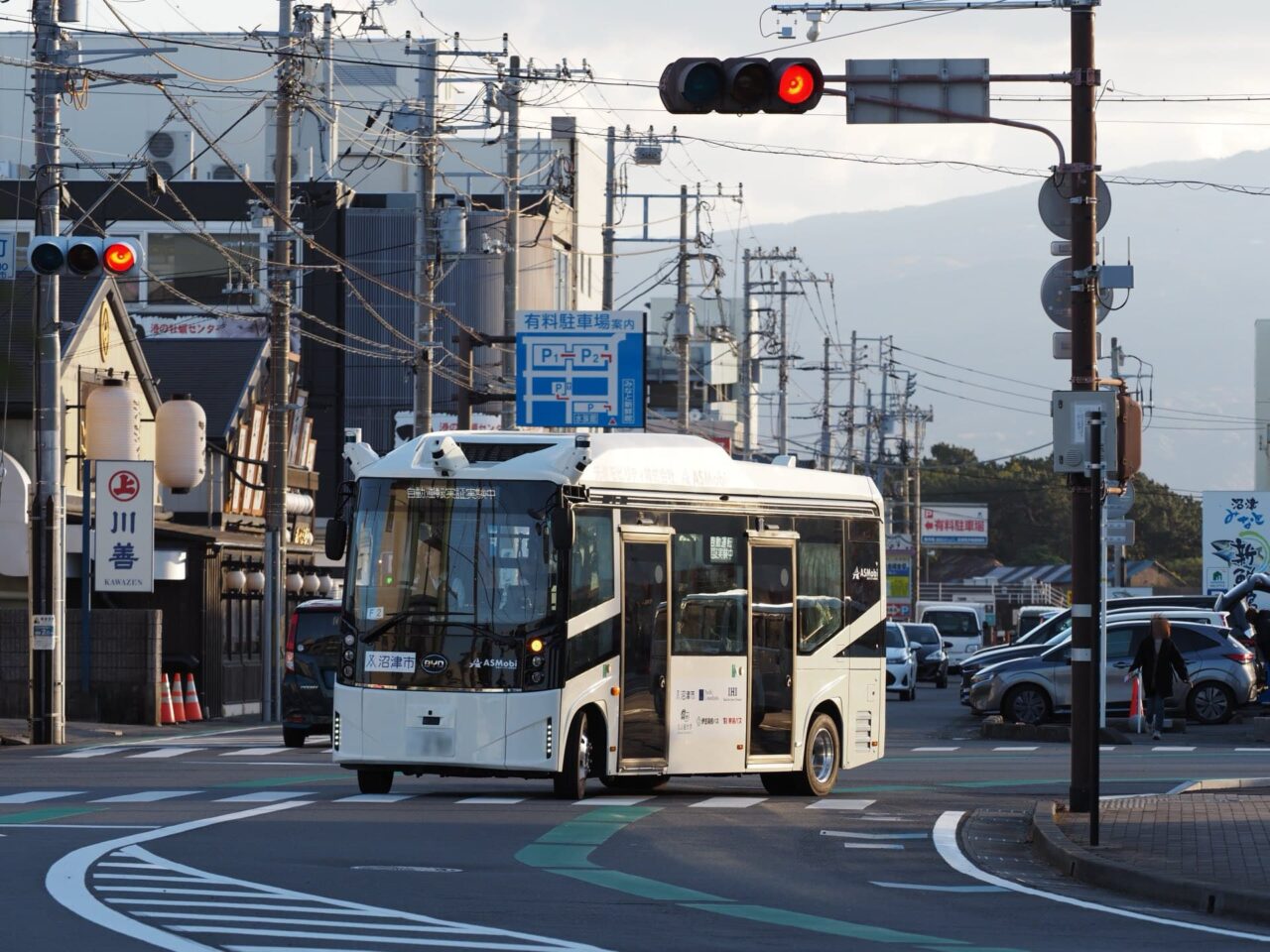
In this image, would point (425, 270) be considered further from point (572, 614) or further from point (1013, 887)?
point (1013, 887)

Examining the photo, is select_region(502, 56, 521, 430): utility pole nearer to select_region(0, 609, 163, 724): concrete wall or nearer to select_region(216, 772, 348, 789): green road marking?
select_region(0, 609, 163, 724): concrete wall

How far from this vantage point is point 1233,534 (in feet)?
201

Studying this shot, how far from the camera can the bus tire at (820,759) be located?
20.8 meters

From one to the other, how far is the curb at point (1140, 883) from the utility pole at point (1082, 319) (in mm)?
2147

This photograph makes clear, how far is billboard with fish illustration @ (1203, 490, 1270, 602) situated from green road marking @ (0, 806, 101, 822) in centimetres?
4722

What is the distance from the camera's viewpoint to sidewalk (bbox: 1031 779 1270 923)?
12.7m

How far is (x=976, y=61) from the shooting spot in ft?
58.2

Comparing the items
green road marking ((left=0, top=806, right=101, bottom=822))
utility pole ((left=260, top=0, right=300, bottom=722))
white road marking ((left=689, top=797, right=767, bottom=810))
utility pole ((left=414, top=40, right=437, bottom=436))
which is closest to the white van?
utility pole ((left=414, top=40, right=437, bottom=436))

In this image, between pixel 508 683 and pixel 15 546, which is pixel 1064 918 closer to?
pixel 508 683

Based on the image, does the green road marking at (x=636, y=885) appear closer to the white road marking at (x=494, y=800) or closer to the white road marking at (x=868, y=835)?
the white road marking at (x=494, y=800)

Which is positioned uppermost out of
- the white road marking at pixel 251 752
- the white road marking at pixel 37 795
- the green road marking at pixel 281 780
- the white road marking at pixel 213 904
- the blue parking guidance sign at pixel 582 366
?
the blue parking guidance sign at pixel 582 366

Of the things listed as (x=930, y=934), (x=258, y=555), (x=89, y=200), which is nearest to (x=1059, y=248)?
(x=930, y=934)

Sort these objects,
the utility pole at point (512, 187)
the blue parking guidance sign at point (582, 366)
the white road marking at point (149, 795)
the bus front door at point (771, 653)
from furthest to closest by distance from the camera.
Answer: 1. the utility pole at point (512, 187)
2. the blue parking guidance sign at point (582, 366)
3. the bus front door at point (771, 653)
4. the white road marking at point (149, 795)

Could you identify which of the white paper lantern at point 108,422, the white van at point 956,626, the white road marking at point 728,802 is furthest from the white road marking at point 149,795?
the white van at point 956,626
